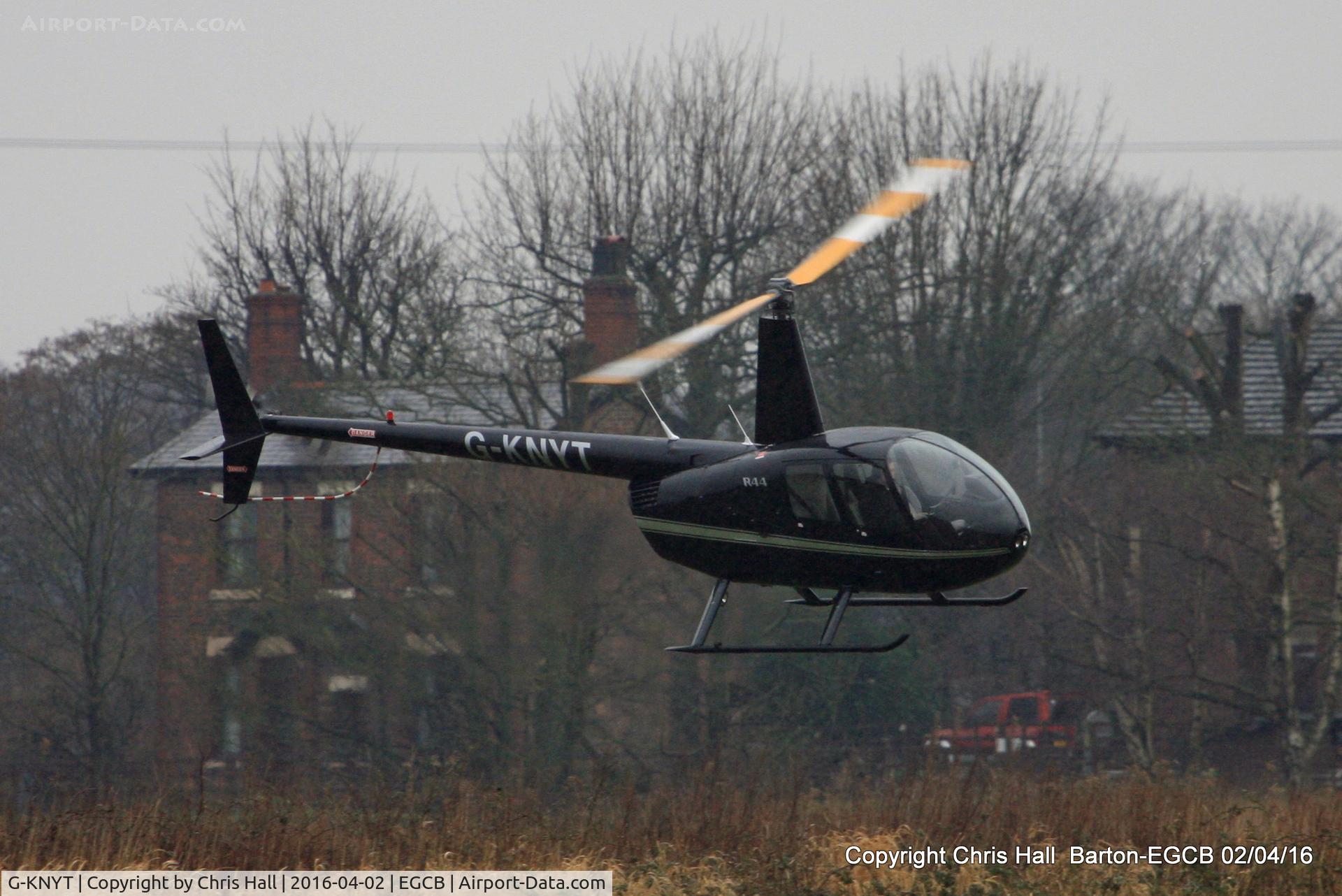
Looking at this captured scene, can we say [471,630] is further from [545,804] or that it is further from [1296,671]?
[1296,671]

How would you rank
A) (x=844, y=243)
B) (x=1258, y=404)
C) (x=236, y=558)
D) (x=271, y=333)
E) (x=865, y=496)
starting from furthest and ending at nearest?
(x=271, y=333) → (x=1258, y=404) → (x=236, y=558) → (x=865, y=496) → (x=844, y=243)

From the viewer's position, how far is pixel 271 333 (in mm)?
32156

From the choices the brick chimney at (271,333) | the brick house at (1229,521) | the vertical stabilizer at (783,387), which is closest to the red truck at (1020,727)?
the brick house at (1229,521)

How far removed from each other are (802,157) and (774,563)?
2207 cm

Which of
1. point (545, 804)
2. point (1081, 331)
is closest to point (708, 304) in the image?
point (1081, 331)

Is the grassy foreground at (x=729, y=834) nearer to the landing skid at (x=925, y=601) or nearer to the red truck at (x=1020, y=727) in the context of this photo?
the landing skid at (x=925, y=601)

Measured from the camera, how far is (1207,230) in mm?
42219

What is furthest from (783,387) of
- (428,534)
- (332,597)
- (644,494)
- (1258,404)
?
(1258,404)

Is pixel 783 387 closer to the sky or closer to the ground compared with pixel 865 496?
closer to the sky

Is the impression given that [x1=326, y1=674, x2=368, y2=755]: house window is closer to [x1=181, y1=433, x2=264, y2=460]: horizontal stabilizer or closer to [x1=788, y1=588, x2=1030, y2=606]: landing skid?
[x1=181, y1=433, x2=264, y2=460]: horizontal stabilizer

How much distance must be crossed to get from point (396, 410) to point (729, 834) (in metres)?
13.0

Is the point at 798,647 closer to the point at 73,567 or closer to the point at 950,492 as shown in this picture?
the point at 950,492

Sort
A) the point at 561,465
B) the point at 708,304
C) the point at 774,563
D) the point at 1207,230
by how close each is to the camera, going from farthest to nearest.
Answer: the point at 1207,230 → the point at 708,304 → the point at 561,465 → the point at 774,563

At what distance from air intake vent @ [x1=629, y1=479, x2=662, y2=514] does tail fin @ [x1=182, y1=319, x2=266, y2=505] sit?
4.25 meters
